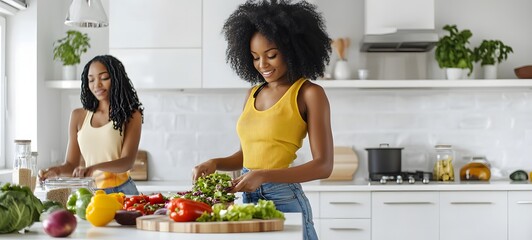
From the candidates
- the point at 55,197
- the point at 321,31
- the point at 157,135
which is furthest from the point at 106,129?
the point at 157,135

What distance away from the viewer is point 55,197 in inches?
116

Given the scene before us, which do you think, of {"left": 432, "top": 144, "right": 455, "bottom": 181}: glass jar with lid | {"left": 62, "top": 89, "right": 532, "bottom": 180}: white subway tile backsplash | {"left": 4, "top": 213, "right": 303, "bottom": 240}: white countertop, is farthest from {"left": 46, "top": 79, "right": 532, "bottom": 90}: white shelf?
{"left": 4, "top": 213, "right": 303, "bottom": 240}: white countertop

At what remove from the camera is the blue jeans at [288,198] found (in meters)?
2.90

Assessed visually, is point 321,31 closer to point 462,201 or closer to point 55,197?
point 55,197

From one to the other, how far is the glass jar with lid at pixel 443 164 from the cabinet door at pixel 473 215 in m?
0.31

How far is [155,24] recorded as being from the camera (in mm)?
5695

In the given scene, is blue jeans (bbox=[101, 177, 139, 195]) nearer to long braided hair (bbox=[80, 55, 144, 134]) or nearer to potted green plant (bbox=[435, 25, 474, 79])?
long braided hair (bbox=[80, 55, 144, 134])

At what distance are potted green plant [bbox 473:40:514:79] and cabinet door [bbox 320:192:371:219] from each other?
4.18 ft

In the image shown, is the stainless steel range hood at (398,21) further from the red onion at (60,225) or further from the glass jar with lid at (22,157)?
the red onion at (60,225)

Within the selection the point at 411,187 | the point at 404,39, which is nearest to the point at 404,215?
the point at 411,187

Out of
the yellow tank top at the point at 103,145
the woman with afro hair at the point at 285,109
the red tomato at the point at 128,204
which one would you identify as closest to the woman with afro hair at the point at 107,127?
the yellow tank top at the point at 103,145

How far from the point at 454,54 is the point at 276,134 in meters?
3.13

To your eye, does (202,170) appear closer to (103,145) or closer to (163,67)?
(103,145)

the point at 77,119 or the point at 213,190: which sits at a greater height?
the point at 77,119
